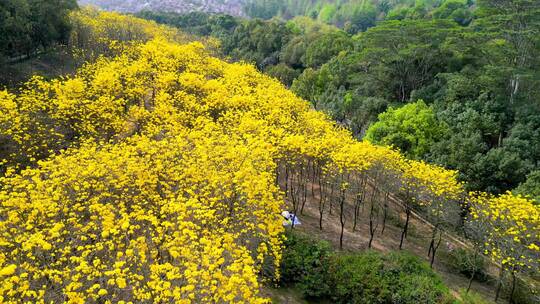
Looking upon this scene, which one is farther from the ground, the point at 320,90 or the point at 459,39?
the point at 459,39

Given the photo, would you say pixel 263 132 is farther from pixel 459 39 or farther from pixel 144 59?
pixel 459 39

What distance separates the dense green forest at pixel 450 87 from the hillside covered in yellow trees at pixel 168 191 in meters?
6.60

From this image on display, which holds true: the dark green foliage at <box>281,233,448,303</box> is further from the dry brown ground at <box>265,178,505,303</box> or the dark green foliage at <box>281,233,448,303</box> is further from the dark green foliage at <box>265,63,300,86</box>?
the dark green foliage at <box>265,63,300,86</box>

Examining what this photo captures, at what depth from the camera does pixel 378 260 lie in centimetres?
1468

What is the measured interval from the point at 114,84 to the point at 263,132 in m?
8.67

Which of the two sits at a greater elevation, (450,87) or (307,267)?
(450,87)

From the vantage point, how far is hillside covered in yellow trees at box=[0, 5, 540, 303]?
7613 mm

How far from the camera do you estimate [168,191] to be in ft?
35.9

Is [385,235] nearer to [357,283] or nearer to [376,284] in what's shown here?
[376,284]

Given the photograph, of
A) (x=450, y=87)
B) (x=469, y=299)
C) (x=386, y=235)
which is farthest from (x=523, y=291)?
(x=450, y=87)

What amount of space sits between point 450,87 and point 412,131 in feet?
20.6

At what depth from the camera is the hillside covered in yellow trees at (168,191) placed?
761cm

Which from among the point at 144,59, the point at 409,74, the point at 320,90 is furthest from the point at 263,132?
the point at 320,90

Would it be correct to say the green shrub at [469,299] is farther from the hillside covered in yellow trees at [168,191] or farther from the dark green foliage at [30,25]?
the dark green foliage at [30,25]
